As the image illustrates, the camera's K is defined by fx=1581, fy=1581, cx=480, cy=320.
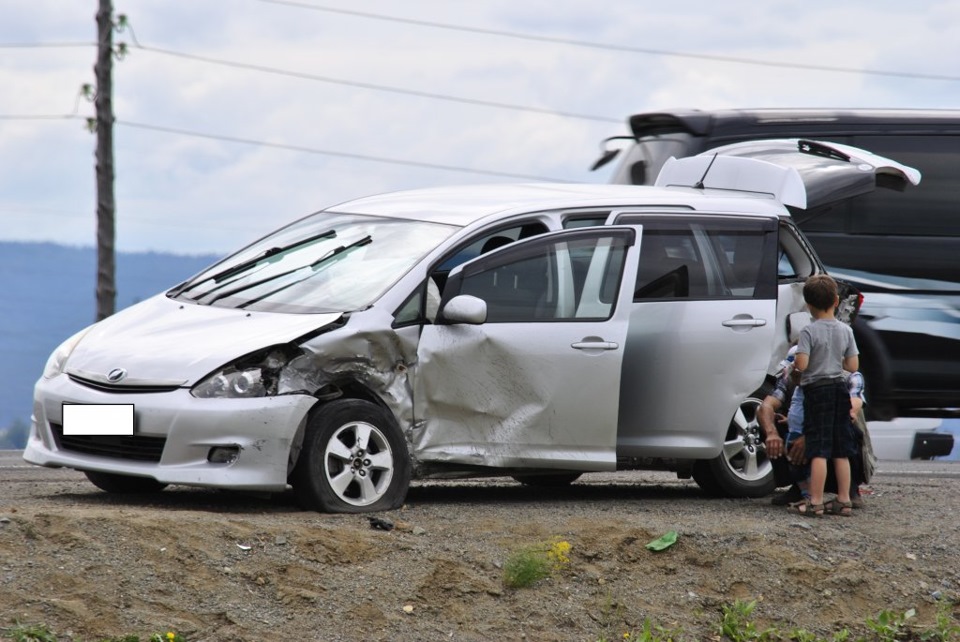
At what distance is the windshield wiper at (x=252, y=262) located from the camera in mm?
9008

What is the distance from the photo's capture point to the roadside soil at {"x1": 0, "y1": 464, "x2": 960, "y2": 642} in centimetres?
606

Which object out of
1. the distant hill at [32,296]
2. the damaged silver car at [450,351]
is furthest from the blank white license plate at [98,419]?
the distant hill at [32,296]

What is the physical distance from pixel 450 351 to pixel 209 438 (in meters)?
1.38

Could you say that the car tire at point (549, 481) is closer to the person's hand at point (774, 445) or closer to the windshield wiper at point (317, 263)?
the person's hand at point (774, 445)

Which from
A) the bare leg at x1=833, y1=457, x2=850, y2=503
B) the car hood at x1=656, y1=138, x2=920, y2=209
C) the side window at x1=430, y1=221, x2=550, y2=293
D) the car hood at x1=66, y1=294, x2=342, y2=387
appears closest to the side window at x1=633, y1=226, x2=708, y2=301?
the side window at x1=430, y1=221, x2=550, y2=293

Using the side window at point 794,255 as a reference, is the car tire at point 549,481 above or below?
below

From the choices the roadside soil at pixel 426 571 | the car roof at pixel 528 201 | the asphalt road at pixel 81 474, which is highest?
the car roof at pixel 528 201

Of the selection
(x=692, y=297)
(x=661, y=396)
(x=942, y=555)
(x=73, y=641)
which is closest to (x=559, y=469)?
(x=661, y=396)

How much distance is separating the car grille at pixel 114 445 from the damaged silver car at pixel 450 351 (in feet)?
0.04

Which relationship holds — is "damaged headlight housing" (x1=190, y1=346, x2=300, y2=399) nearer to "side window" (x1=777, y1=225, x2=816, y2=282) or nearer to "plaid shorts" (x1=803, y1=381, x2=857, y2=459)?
"plaid shorts" (x1=803, y1=381, x2=857, y2=459)

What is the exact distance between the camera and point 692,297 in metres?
9.09

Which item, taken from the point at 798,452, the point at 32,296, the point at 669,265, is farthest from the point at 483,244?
the point at 32,296

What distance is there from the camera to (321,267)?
861cm

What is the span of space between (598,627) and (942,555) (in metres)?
2.14
